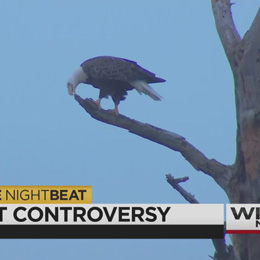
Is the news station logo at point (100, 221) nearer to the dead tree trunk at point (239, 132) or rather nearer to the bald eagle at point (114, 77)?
the dead tree trunk at point (239, 132)

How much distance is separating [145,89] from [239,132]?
5.68 ft

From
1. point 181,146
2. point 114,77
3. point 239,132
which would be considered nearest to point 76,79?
point 114,77

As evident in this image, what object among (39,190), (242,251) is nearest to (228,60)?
(242,251)

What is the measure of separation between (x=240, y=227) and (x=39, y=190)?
1654mm

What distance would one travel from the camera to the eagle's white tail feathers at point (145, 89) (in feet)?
29.2

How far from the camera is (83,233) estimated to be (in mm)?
5980

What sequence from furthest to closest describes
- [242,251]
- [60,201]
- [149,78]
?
1. [149,78]
2. [242,251]
3. [60,201]

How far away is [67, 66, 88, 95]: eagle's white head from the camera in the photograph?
9.40 m

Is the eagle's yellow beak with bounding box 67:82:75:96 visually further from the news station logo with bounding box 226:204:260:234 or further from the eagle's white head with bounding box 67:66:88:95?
the news station logo with bounding box 226:204:260:234

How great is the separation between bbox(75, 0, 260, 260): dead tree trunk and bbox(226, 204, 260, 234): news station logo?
464 millimetres

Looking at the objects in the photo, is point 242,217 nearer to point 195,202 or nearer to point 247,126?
point 195,202

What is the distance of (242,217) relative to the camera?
6.84m

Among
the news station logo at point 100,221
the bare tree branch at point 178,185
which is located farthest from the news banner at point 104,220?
the bare tree branch at point 178,185

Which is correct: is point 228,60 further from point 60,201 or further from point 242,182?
point 60,201
